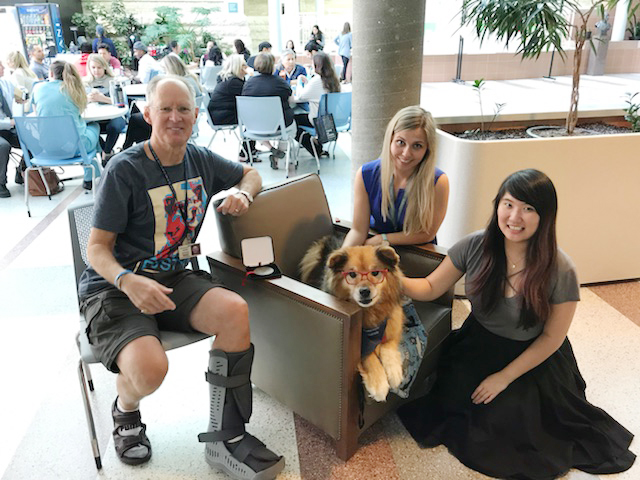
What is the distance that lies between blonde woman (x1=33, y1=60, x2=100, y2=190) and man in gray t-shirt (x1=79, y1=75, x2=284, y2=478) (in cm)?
297

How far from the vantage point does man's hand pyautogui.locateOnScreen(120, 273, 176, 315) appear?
1568mm

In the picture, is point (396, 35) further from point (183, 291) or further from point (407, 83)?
point (183, 291)

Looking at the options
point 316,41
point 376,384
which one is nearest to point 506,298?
point 376,384

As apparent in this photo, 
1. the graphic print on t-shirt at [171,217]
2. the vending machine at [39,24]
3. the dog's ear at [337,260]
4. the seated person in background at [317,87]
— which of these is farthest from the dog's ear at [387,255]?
the vending machine at [39,24]

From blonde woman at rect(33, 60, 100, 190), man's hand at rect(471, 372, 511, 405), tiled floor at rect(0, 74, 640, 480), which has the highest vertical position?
blonde woman at rect(33, 60, 100, 190)

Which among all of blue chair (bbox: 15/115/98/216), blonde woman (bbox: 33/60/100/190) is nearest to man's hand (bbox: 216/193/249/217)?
blue chair (bbox: 15/115/98/216)

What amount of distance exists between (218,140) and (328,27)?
898cm

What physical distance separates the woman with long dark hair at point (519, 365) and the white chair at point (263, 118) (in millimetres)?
3517

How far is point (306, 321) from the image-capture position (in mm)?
1711

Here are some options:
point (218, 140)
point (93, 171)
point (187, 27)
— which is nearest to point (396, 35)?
point (93, 171)

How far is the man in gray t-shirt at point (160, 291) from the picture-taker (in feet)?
5.27

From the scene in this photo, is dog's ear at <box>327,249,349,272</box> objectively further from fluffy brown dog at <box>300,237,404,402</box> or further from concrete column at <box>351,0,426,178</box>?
concrete column at <box>351,0,426,178</box>

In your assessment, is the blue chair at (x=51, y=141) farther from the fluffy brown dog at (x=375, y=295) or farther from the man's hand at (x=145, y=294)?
the fluffy brown dog at (x=375, y=295)

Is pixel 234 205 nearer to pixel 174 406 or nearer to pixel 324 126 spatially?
pixel 174 406
